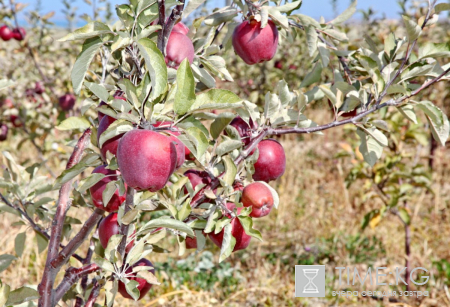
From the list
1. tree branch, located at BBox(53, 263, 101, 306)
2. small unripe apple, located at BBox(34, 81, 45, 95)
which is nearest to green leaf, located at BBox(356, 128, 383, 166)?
tree branch, located at BBox(53, 263, 101, 306)

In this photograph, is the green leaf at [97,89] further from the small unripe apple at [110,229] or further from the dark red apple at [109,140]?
the small unripe apple at [110,229]

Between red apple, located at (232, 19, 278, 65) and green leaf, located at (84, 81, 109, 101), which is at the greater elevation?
red apple, located at (232, 19, 278, 65)

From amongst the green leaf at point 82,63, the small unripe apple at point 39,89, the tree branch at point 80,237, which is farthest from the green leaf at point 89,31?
the small unripe apple at point 39,89

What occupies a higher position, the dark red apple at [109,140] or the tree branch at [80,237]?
the dark red apple at [109,140]

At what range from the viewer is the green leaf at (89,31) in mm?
752

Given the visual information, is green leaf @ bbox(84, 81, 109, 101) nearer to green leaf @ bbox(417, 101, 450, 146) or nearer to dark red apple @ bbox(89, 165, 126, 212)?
dark red apple @ bbox(89, 165, 126, 212)

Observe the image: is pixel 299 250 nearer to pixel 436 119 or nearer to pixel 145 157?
pixel 436 119

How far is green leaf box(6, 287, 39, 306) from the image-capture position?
963 mm

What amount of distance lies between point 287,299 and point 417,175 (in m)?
0.99

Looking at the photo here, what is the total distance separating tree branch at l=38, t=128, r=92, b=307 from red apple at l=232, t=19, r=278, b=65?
A: 18.0 inches

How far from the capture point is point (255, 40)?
1093mm

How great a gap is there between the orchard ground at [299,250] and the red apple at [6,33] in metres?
1.27

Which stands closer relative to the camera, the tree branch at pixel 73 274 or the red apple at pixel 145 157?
the red apple at pixel 145 157

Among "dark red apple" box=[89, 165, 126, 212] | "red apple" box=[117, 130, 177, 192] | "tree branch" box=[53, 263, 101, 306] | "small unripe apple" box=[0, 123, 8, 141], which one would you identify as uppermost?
"small unripe apple" box=[0, 123, 8, 141]
